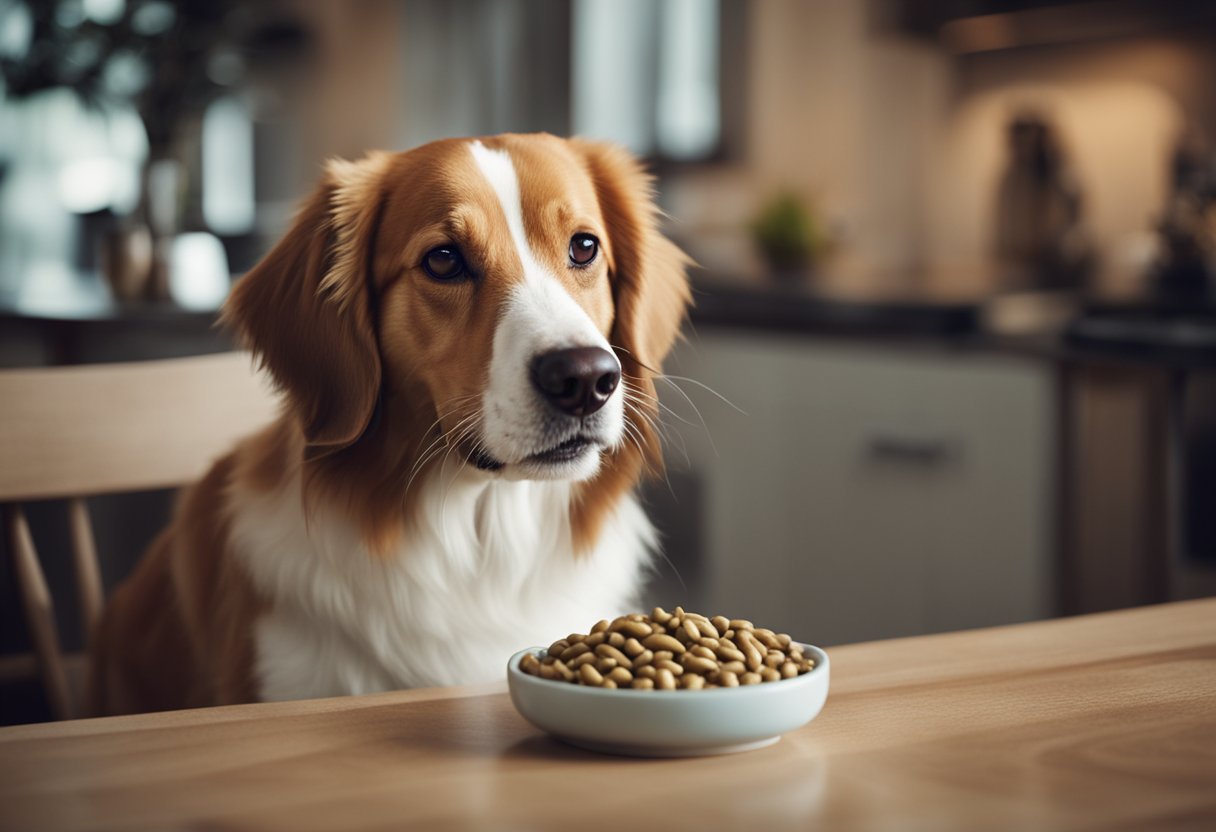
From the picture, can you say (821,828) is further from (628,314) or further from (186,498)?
(186,498)

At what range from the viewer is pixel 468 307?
125 cm

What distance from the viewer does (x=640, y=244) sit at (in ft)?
4.70

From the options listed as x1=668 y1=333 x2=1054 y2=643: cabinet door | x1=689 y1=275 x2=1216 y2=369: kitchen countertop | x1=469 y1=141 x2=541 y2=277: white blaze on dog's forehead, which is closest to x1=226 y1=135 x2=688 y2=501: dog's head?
x1=469 y1=141 x2=541 y2=277: white blaze on dog's forehead

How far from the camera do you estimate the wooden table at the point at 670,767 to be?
2.08 ft

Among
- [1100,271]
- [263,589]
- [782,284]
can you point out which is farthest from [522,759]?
[1100,271]

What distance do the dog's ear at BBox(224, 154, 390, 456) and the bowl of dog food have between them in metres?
0.56

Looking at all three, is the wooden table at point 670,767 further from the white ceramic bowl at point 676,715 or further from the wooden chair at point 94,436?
the wooden chair at point 94,436

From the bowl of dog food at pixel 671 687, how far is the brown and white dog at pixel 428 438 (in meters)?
0.38

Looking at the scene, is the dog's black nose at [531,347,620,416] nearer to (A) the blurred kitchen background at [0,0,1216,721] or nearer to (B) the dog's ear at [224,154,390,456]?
(B) the dog's ear at [224,154,390,456]

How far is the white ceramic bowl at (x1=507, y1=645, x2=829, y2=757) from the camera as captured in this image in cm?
70

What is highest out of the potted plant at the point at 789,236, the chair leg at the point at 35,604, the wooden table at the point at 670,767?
the potted plant at the point at 789,236

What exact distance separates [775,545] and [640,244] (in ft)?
6.27

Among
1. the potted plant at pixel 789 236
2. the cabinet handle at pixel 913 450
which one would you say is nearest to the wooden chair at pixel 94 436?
the cabinet handle at pixel 913 450

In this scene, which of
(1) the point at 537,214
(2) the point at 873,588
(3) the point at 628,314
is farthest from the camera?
(2) the point at 873,588
